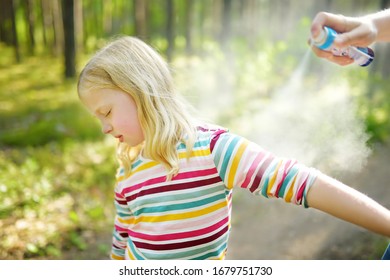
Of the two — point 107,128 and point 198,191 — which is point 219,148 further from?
point 107,128

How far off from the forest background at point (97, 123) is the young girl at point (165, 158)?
12.2 inches

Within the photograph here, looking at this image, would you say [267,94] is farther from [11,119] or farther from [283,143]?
[11,119]

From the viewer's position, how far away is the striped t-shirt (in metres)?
1.37

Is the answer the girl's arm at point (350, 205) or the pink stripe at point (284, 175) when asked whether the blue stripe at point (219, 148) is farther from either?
the girl's arm at point (350, 205)

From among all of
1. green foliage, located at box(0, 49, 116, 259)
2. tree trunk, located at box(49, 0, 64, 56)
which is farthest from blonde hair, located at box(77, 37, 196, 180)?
tree trunk, located at box(49, 0, 64, 56)

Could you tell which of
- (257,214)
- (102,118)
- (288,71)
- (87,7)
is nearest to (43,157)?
(257,214)

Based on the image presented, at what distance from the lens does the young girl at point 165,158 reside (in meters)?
1.43

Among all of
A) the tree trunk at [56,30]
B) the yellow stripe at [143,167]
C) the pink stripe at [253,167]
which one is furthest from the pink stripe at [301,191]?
the tree trunk at [56,30]

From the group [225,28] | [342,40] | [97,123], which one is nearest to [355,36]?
[342,40]

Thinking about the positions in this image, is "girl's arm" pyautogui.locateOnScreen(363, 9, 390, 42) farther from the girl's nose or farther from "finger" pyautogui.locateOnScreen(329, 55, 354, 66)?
the girl's nose

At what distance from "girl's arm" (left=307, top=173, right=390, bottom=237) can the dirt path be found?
2067 millimetres

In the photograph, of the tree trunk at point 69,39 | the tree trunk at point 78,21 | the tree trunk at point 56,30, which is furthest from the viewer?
the tree trunk at point 56,30

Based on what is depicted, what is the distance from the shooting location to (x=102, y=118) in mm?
1554
